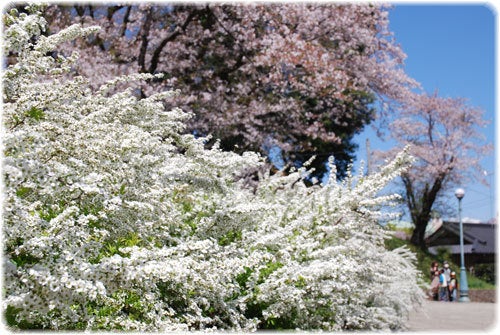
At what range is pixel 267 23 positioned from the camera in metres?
13.5

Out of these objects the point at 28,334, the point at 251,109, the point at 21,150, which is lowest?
the point at 28,334

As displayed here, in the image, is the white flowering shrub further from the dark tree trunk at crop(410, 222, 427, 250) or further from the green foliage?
the dark tree trunk at crop(410, 222, 427, 250)

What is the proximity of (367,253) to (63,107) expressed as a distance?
12.8 feet

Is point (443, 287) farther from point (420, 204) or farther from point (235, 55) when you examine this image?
point (420, 204)

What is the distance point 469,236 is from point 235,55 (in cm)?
3358

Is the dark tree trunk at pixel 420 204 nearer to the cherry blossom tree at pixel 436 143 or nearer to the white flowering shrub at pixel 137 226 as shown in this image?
the cherry blossom tree at pixel 436 143

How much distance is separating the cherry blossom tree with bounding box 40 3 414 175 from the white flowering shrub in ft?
22.3

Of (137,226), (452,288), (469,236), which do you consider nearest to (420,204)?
(469,236)

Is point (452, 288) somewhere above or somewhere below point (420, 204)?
below

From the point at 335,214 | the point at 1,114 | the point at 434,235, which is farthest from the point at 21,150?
the point at 434,235

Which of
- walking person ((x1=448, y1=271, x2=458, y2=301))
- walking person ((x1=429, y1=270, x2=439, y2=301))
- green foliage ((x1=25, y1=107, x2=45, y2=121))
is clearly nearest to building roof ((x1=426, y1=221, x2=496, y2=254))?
walking person ((x1=448, y1=271, x2=458, y2=301))

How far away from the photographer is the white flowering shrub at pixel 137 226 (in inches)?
102

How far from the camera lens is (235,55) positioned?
13.4 metres

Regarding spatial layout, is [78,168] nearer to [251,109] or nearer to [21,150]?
[21,150]
